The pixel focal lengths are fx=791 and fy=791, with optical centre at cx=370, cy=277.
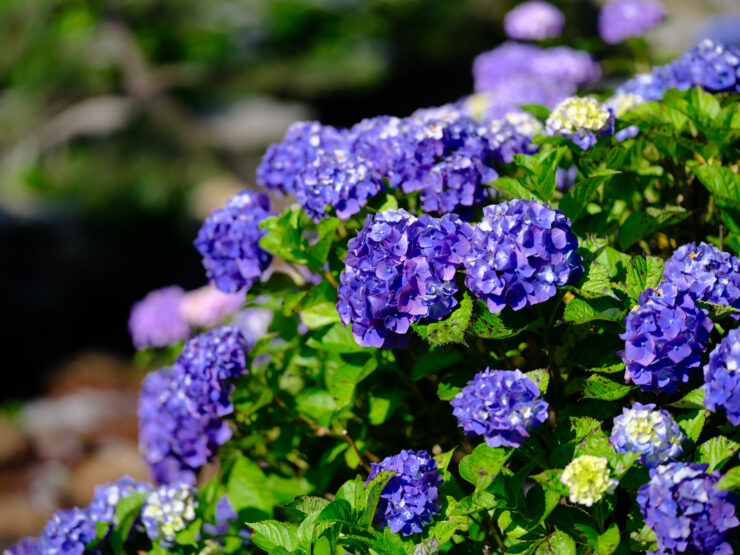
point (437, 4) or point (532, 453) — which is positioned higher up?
point (437, 4)

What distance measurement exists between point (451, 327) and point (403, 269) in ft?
0.36

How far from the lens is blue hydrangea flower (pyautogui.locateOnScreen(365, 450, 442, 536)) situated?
1170 mm

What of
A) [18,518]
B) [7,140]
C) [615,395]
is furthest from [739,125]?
[7,140]

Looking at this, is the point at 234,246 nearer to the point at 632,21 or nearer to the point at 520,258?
the point at 520,258

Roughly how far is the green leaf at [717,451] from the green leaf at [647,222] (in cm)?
39

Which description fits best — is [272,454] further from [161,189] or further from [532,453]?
[161,189]

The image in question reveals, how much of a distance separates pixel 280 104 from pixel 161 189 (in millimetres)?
1702

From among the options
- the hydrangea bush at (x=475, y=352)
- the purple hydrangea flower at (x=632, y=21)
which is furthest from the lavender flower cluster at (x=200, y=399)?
the purple hydrangea flower at (x=632, y=21)

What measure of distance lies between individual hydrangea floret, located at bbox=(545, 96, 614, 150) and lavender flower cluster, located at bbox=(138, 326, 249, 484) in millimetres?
753

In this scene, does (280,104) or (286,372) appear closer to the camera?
(286,372)

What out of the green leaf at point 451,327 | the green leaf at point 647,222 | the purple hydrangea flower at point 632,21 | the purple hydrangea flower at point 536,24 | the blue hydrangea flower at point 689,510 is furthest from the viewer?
the purple hydrangea flower at point 536,24

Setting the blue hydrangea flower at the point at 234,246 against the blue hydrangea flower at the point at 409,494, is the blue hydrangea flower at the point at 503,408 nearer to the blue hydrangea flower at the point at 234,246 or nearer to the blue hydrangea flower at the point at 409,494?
the blue hydrangea flower at the point at 409,494

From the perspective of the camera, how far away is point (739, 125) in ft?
4.73

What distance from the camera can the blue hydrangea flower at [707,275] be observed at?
1.16 m
